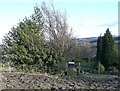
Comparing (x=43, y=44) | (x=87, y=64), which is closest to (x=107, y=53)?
(x=87, y=64)

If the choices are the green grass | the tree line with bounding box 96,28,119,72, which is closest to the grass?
the green grass

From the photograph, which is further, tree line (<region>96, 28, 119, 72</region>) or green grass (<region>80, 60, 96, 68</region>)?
green grass (<region>80, 60, 96, 68</region>)

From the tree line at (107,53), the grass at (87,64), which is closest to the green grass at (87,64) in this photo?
the grass at (87,64)

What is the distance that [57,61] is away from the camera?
11.6 m

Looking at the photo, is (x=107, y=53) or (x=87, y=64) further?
(x=87, y=64)

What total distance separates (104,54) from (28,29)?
5.35 metres

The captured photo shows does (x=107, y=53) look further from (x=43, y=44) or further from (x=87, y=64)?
(x=43, y=44)

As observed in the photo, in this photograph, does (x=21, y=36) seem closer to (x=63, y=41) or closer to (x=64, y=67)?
(x=64, y=67)

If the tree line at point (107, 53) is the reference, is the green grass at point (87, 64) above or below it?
below

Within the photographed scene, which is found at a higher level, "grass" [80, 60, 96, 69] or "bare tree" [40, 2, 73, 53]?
"bare tree" [40, 2, 73, 53]

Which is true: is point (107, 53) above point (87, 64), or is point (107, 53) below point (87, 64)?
above

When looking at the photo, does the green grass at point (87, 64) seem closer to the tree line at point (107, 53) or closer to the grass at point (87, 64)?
the grass at point (87, 64)

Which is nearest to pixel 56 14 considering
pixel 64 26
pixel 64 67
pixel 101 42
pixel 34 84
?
pixel 64 26

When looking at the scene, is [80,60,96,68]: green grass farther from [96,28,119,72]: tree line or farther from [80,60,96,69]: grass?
[96,28,119,72]: tree line
